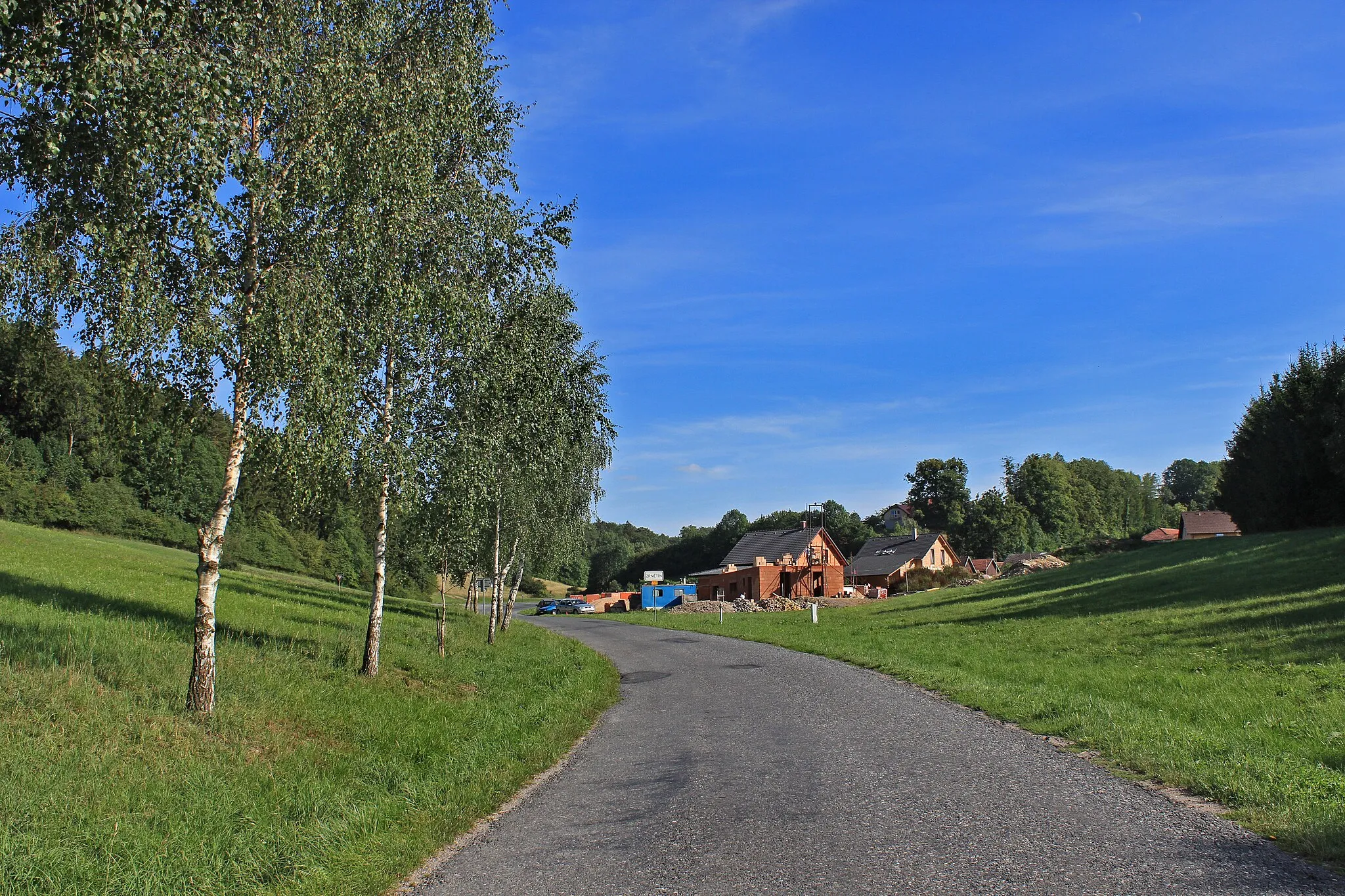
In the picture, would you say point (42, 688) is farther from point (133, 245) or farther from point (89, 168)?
point (89, 168)

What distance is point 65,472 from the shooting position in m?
59.8

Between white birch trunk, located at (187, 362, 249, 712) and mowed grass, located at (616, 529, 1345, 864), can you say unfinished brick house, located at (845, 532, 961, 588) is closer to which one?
mowed grass, located at (616, 529, 1345, 864)

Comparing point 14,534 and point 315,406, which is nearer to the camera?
point 315,406

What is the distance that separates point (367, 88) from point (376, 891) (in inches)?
375

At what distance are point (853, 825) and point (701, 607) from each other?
6094cm

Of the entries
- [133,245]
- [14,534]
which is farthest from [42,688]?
[14,534]

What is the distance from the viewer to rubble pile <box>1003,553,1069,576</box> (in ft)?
231

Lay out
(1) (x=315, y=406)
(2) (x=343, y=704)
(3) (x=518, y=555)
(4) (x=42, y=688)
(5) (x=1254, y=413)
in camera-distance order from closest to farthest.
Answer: (4) (x=42, y=688) → (1) (x=315, y=406) → (2) (x=343, y=704) → (3) (x=518, y=555) → (5) (x=1254, y=413)

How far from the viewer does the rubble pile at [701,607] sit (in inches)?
2552

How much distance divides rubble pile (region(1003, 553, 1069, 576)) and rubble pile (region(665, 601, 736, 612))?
24306mm

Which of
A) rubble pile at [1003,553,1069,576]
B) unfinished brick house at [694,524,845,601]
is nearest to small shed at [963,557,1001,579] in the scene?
rubble pile at [1003,553,1069,576]

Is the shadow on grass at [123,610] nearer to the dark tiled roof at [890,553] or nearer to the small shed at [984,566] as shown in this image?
the dark tiled roof at [890,553]

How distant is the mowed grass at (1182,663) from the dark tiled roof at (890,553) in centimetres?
4161

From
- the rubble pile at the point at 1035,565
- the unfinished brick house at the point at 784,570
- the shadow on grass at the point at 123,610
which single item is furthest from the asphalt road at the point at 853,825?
the unfinished brick house at the point at 784,570
